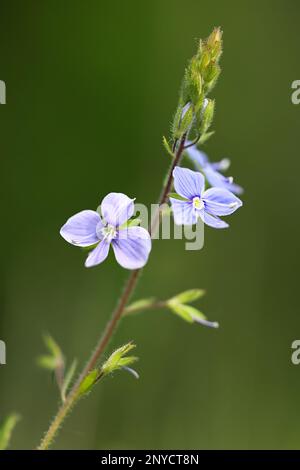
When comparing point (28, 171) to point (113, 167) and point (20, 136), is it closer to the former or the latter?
point (20, 136)

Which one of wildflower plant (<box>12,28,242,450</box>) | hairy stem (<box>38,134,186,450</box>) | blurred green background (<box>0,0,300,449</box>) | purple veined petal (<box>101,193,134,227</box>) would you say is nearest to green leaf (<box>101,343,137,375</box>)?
wildflower plant (<box>12,28,242,450</box>)

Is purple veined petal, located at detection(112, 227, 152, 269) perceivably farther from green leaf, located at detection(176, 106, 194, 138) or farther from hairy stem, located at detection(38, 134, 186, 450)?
green leaf, located at detection(176, 106, 194, 138)

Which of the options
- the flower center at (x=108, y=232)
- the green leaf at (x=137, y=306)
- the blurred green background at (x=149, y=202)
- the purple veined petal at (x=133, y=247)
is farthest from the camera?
the blurred green background at (x=149, y=202)

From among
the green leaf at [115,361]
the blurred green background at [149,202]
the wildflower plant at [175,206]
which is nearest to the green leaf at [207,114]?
the wildflower plant at [175,206]

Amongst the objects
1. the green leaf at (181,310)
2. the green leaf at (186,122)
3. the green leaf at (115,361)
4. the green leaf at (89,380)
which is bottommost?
the green leaf at (89,380)

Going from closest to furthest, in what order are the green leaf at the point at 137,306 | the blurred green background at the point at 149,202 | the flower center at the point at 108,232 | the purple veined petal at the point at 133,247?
1. the purple veined petal at the point at 133,247
2. the flower center at the point at 108,232
3. the green leaf at the point at 137,306
4. the blurred green background at the point at 149,202

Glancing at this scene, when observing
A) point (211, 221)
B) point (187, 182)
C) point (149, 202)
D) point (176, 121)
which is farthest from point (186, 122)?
point (149, 202)

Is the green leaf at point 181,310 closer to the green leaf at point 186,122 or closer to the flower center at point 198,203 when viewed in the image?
the flower center at point 198,203
